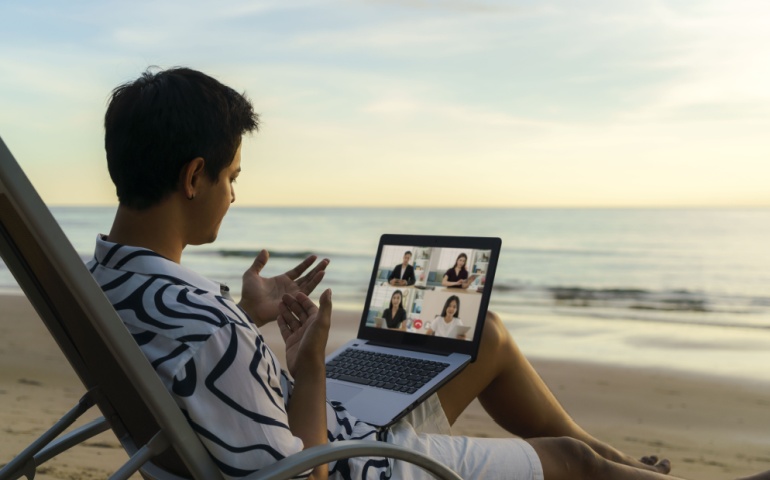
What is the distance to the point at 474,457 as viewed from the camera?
184cm

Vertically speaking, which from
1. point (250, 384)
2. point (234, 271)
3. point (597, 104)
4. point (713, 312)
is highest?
point (597, 104)

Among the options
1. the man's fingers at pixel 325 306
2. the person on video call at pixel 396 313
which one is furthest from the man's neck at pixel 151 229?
the person on video call at pixel 396 313

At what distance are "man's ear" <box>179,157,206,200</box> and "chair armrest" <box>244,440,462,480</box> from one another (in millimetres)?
525

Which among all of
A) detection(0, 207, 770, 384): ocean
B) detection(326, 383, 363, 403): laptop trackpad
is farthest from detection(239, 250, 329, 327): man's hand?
detection(0, 207, 770, 384): ocean

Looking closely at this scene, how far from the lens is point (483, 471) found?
1.82m

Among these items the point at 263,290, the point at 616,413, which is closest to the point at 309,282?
the point at 263,290

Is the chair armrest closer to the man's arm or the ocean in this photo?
the man's arm

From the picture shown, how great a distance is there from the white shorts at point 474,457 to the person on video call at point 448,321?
1.51 feet

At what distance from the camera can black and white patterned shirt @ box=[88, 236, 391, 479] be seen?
4.54 ft

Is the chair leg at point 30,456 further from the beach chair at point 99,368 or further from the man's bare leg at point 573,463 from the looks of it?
the man's bare leg at point 573,463

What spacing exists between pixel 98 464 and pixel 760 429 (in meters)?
3.91

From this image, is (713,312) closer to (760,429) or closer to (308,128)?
(760,429)

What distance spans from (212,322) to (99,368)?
1.19 ft

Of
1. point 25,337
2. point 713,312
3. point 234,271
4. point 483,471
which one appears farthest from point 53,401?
point 234,271
